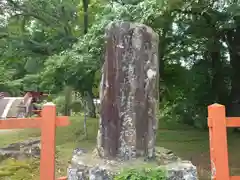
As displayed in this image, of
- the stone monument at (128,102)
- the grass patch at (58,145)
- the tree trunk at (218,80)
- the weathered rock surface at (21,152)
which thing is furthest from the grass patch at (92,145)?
the stone monument at (128,102)

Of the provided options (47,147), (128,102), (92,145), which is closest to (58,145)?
(92,145)

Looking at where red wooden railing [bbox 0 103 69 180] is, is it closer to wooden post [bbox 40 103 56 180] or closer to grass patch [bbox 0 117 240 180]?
wooden post [bbox 40 103 56 180]

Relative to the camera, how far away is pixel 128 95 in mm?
3869

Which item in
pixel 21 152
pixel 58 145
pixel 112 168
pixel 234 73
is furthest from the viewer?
pixel 234 73

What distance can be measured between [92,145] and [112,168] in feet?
19.9

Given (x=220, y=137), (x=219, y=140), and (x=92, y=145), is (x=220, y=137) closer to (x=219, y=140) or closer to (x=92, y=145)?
(x=219, y=140)

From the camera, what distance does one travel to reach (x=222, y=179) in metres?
3.89

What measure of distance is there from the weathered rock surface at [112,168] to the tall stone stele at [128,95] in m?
0.12

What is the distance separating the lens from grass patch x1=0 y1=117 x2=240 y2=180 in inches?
239

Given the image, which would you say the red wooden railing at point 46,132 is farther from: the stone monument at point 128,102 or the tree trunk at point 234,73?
the tree trunk at point 234,73

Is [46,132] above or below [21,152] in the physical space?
above

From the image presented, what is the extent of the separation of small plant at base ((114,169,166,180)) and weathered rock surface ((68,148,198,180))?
7 centimetres

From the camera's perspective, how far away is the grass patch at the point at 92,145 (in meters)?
6.06

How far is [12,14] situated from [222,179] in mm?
9979
